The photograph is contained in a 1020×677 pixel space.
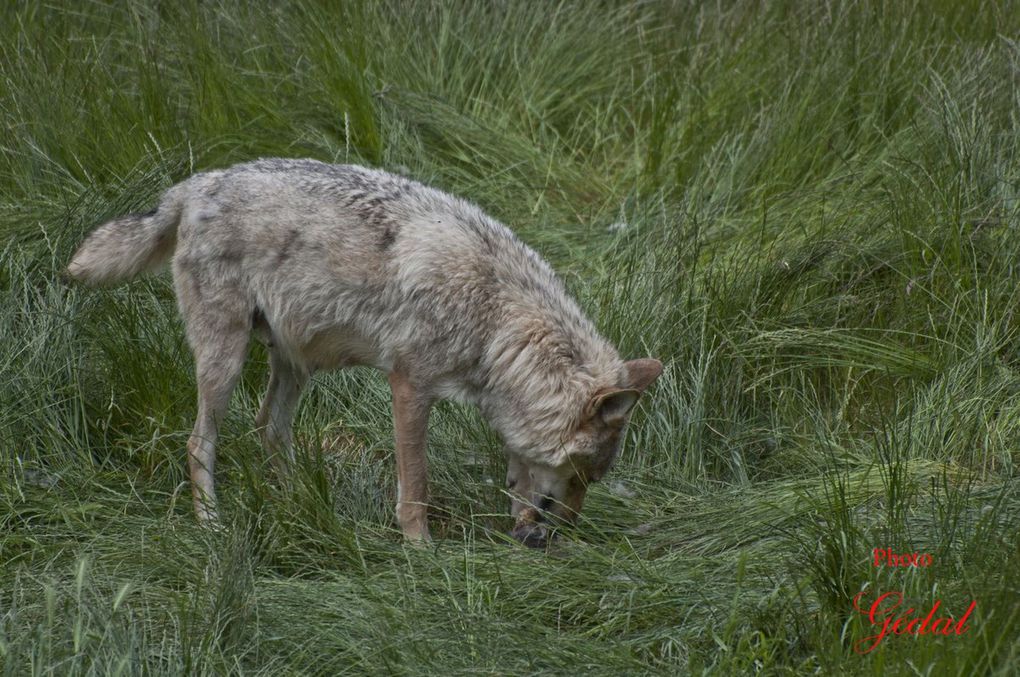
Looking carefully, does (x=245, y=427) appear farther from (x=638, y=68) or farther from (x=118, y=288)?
(x=638, y=68)

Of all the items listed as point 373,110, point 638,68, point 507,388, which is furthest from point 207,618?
point 638,68

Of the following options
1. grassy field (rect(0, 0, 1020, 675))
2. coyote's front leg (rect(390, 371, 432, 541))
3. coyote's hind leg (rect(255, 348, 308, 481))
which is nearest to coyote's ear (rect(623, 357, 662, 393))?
grassy field (rect(0, 0, 1020, 675))

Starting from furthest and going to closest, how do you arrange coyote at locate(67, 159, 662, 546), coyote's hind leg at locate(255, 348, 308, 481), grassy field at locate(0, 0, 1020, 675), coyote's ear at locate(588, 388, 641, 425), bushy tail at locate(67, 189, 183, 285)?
coyote's hind leg at locate(255, 348, 308, 481) < bushy tail at locate(67, 189, 183, 285) < coyote at locate(67, 159, 662, 546) < coyote's ear at locate(588, 388, 641, 425) < grassy field at locate(0, 0, 1020, 675)

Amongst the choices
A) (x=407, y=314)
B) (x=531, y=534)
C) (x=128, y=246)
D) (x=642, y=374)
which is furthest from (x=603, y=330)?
(x=128, y=246)

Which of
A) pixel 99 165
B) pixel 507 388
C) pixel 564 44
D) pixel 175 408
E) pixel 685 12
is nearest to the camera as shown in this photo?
pixel 507 388

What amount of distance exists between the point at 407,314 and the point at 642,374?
3.34ft

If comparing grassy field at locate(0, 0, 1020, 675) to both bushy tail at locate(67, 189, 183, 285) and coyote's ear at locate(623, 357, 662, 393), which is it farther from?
coyote's ear at locate(623, 357, 662, 393)

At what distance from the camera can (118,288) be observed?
6512 millimetres

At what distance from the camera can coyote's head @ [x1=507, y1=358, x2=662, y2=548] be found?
533 cm

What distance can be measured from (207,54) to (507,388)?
12.5 ft

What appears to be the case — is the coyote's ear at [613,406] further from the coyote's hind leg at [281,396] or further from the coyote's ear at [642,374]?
the coyote's hind leg at [281,396]

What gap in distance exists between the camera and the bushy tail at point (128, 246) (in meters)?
5.82

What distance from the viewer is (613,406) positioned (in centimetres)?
534

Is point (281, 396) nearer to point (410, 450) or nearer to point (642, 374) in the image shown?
point (410, 450)
